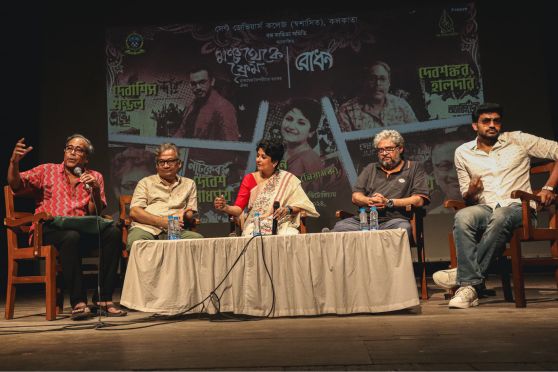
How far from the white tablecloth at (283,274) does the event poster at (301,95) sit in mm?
2287

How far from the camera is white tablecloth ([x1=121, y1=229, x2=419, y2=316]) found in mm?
2936

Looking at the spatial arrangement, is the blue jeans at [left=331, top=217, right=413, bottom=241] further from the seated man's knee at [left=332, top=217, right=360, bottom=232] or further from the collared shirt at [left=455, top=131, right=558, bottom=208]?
the collared shirt at [left=455, top=131, right=558, bottom=208]

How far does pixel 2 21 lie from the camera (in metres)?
5.61

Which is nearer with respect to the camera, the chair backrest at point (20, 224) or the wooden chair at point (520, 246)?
the wooden chair at point (520, 246)

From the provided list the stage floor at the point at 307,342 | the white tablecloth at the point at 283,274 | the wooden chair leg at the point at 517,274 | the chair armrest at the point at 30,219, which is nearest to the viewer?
the stage floor at the point at 307,342

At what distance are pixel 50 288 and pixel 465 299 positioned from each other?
7.28 ft

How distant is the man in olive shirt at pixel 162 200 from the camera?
3715 millimetres

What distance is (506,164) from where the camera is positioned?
11.5 feet

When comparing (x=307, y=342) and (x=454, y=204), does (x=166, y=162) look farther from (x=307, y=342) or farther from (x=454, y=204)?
(x=307, y=342)

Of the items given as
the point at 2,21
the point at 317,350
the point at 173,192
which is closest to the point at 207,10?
the point at 2,21

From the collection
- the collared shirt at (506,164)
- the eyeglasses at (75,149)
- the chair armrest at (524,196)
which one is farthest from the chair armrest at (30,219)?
the chair armrest at (524,196)

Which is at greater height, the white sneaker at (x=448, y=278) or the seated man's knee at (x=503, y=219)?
the seated man's knee at (x=503, y=219)

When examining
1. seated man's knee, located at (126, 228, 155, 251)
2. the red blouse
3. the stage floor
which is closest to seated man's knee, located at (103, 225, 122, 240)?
seated man's knee, located at (126, 228, 155, 251)

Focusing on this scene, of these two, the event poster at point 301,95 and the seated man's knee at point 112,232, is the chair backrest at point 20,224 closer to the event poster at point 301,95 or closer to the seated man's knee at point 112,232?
the seated man's knee at point 112,232
